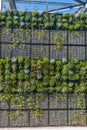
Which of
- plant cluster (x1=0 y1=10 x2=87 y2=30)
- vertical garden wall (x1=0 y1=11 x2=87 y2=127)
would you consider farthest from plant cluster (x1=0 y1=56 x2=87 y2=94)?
plant cluster (x1=0 y1=10 x2=87 y2=30)

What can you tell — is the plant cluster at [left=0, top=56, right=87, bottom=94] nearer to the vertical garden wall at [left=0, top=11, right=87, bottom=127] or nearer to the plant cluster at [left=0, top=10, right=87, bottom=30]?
the vertical garden wall at [left=0, top=11, right=87, bottom=127]

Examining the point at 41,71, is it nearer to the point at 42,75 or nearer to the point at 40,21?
the point at 42,75

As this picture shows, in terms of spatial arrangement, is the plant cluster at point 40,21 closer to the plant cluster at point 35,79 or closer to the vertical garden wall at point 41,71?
the vertical garden wall at point 41,71

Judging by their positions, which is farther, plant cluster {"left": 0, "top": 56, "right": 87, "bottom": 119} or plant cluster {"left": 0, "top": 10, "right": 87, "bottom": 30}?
plant cluster {"left": 0, "top": 10, "right": 87, "bottom": 30}

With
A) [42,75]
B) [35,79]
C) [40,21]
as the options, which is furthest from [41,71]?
[40,21]

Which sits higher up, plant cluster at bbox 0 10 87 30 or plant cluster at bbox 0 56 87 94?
plant cluster at bbox 0 10 87 30

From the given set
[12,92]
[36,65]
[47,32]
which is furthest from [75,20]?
[12,92]

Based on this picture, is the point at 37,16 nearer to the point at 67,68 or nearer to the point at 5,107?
the point at 67,68
